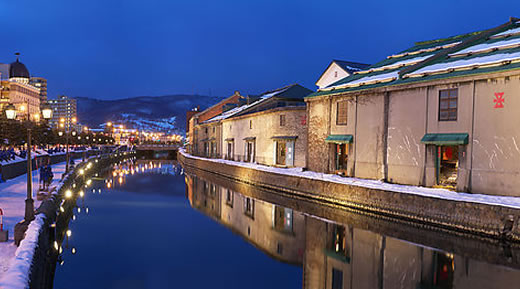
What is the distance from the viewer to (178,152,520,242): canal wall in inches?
613

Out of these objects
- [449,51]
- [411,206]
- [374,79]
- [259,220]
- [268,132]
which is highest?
[449,51]

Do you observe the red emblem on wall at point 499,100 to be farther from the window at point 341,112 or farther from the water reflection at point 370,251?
the window at point 341,112

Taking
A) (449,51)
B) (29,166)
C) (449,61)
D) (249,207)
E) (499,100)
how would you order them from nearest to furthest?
(29,166)
(499,100)
(449,61)
(449,51)
(249,207)

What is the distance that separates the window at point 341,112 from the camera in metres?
27.9

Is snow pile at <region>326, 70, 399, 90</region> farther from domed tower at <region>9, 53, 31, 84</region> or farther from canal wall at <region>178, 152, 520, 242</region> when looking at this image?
domed tower at <region>9, 53, 31, 84</region>

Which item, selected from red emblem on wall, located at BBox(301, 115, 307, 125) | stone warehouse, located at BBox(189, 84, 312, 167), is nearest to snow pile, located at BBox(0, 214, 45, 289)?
red emblem on wall, located at BBox(301, 115, 307, 125)

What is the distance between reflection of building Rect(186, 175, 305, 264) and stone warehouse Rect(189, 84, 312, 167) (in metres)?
7.45

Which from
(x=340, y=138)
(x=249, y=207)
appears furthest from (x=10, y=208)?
(x=340, y=138)

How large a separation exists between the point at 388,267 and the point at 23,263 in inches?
428

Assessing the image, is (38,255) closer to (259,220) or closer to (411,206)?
(259,220)

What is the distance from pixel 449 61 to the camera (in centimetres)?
2230

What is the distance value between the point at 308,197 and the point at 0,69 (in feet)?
474

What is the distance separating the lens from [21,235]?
1148 centimetres

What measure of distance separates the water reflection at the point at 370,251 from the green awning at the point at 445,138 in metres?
4.87
